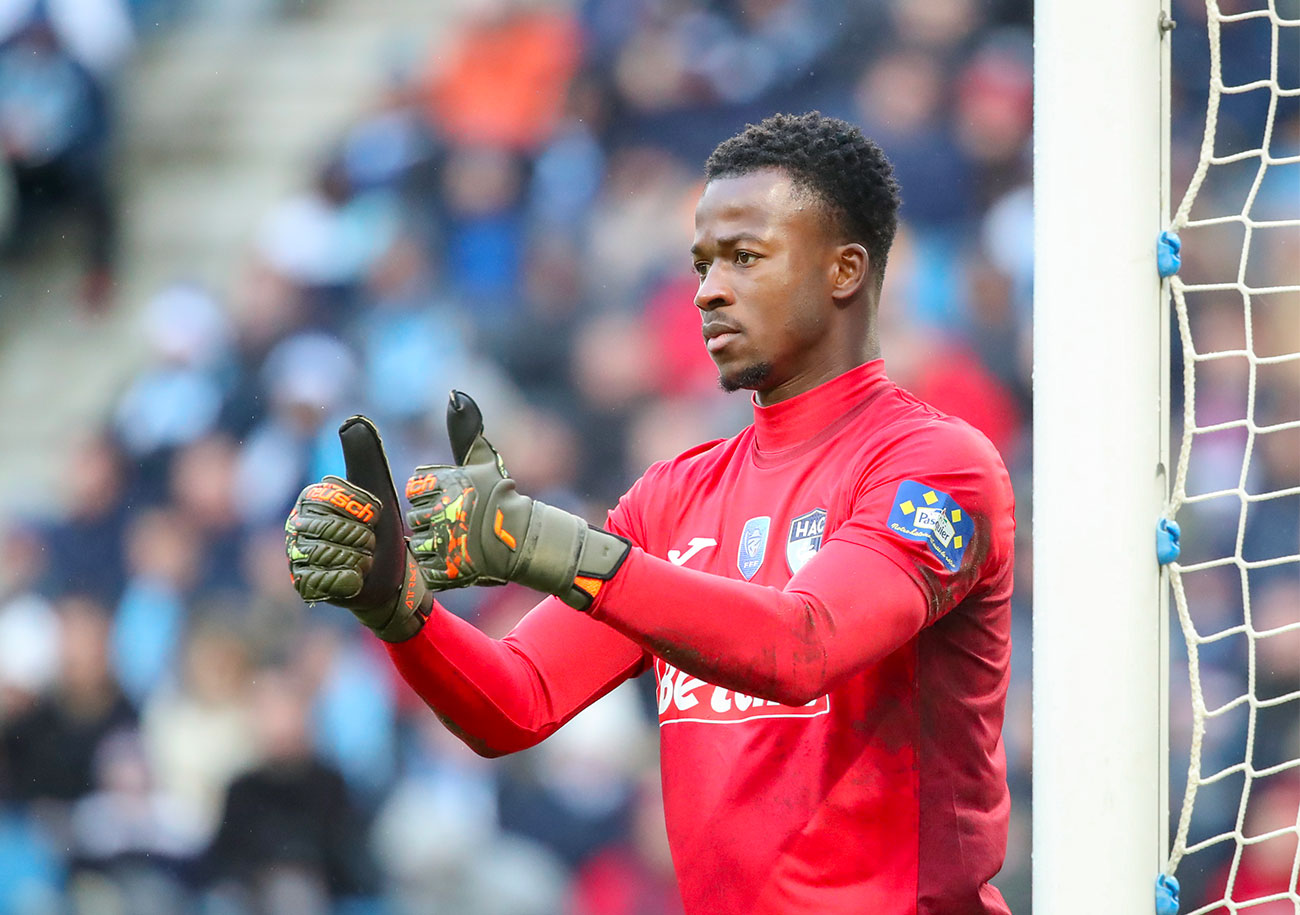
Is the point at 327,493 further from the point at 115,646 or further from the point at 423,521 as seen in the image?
the point at 115,646

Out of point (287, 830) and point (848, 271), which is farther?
point (287, 830)

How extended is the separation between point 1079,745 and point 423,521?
0.84m

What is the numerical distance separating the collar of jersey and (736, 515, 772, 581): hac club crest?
111 mm

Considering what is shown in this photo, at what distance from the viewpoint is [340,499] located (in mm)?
1646

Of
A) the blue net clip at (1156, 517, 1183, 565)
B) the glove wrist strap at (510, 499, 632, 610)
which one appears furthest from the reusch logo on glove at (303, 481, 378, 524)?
the blue net clip at (1156, 517, 1183, 565)

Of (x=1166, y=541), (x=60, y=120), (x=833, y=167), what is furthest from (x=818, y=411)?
(x=60, y=120)

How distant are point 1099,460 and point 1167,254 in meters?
0.26

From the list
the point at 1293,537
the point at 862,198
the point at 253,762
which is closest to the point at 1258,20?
the point at 1293,537

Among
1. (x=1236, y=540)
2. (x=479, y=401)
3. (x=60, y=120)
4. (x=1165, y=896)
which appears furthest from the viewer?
(x=60, y=120)

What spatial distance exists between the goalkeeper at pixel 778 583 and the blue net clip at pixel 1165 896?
0.19 metres

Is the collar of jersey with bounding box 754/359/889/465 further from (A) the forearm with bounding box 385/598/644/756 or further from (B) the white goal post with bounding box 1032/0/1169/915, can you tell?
(A) the forearm with bounding box 385/598/644/756

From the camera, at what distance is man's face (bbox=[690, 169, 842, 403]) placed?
6.38 ft

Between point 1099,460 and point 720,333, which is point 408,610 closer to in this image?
point 720,333

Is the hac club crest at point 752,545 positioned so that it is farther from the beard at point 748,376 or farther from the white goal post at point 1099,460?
the white goal post at point 1099,460
